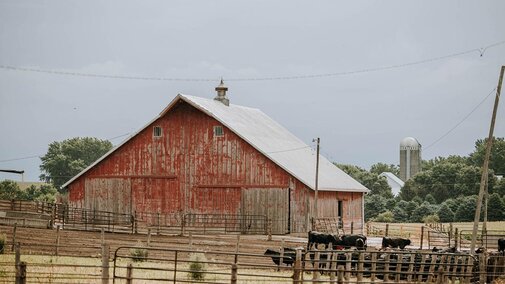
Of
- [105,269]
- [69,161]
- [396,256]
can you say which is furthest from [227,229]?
[69,161]

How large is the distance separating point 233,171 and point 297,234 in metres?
5.56

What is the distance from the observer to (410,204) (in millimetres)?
89625

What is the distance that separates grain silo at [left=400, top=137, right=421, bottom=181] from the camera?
13012 centimetres

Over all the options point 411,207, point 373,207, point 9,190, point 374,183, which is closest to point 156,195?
point 9,190

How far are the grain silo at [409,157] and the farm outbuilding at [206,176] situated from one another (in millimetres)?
75365

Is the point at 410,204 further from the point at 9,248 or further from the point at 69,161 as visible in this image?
the point at 9,248

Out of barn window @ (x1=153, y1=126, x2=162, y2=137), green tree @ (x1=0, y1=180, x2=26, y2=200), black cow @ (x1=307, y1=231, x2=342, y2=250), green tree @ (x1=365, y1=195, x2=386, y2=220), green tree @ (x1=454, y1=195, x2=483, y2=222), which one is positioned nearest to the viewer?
black cow @ (x1=307, y1=231, x2=342, y2=250)

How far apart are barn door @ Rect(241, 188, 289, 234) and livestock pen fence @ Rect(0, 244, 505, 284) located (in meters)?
12.8

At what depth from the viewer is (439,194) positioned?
101250mm

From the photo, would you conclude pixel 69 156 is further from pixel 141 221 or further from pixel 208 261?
pixel 208 261

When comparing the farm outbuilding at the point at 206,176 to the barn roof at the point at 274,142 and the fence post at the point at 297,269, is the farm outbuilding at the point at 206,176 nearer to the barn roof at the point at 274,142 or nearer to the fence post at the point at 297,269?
the barn roof at the point at 274,142

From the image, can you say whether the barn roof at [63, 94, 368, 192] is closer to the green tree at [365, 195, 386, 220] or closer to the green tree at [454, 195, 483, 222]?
the green tree at [454, 195, 483, 222]

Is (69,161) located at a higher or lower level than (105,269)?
higher

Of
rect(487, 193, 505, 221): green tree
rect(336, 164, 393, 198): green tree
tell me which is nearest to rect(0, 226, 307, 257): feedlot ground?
rect(487, 193, 505, 221): green tree
